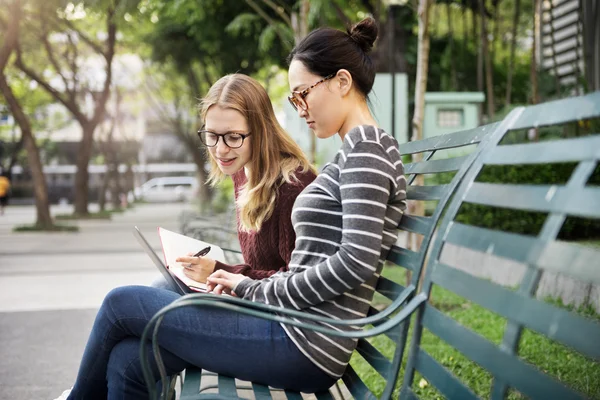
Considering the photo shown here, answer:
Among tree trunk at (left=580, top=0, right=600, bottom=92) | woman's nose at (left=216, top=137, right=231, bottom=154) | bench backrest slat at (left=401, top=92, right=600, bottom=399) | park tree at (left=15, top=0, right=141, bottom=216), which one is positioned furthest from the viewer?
park tree at (left=15, top=0, right=141, bottom=216)

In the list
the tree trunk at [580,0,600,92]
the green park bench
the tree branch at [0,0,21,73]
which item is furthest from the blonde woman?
the tree branch at [0,0,21,73]

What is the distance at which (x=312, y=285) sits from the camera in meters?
2.17

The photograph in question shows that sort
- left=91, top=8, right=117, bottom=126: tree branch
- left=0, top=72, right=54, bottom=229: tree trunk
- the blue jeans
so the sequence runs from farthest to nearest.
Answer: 1. left=91, top=8, right=117, bottom=126: tree branch
2. left=0, top=72, right=54, bottom=229: tree trunk
3. the blue jeans

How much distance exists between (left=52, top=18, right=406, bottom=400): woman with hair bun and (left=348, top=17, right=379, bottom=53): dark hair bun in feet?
0.20

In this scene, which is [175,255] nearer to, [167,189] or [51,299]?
[51,299]

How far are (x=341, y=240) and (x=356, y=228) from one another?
13 cm

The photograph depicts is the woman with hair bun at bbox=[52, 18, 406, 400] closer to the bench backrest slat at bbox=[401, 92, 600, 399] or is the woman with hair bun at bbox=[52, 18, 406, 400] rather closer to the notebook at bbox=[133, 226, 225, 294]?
the notebook at bbox=[133, 226, 225, 294]

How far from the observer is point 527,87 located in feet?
55.0

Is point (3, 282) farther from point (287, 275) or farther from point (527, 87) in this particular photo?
point (527, 87)

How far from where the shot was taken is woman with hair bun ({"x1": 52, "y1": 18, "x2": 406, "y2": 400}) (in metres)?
2.12

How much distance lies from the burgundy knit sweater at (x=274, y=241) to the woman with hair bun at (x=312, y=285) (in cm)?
43

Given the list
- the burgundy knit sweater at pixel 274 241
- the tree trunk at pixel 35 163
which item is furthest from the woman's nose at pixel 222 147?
the tree trunk at pixel 35 163

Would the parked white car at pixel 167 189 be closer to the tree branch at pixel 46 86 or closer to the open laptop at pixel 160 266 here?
the tree branch at pixel 46 86

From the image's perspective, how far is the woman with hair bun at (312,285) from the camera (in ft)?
6.97
